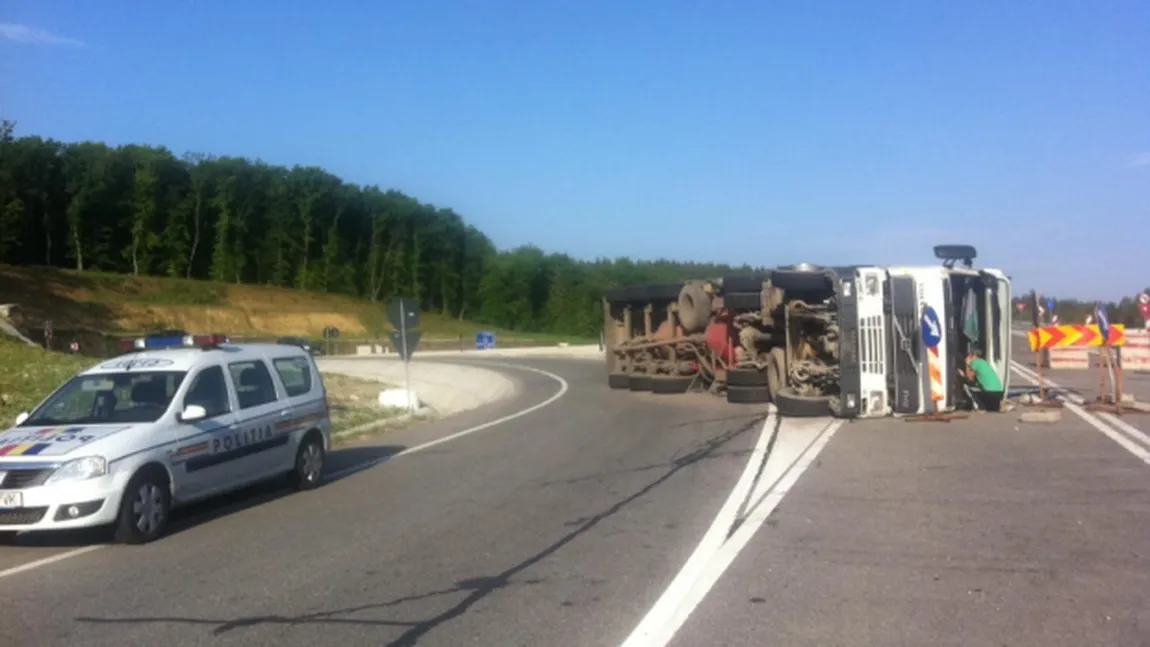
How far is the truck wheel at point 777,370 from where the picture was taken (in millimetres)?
21141

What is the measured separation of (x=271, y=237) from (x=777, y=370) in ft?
311

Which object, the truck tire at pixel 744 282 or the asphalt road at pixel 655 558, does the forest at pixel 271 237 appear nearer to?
the truck tire at pixel 744 282

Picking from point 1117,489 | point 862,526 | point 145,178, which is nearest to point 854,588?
point 862,526

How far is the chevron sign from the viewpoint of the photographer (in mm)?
19156

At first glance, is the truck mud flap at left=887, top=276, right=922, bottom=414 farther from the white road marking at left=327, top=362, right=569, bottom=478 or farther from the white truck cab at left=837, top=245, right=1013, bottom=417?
the white road marking at left=327, top=362, right=569, bottom=478

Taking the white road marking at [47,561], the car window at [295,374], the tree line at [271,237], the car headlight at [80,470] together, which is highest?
the tree line at [271,237]

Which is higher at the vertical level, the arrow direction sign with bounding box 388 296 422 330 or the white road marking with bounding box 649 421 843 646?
the arrow direction sign with bounding box 388 296 422 330

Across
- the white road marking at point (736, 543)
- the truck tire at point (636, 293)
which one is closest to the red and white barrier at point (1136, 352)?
the truck tire at point (636, 293)

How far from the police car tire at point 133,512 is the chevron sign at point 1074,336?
606 inches

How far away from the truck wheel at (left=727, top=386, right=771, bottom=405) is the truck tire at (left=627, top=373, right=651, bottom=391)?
421 cm

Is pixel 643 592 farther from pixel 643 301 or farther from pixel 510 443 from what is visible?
pixel 643 301

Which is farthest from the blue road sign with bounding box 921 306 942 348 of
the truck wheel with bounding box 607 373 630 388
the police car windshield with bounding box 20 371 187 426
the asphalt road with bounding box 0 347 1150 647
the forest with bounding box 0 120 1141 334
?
the forest with bounding box 0 120 1141 334

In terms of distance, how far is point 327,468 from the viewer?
1530 cm

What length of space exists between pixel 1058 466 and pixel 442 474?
7.22 meters
